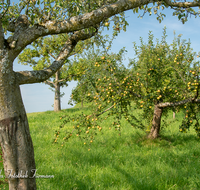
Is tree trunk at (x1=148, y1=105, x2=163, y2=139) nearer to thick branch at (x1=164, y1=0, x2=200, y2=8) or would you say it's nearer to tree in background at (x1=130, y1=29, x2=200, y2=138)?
tree in background at (x1=130, y1=29, x2=200, y2=138)

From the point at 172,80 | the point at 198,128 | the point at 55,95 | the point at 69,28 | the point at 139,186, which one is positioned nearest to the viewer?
the point at 69,28

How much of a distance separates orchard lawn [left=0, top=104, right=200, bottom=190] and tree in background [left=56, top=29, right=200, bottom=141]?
0.89 metres

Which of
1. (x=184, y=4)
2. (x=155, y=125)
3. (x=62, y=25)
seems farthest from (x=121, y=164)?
(x=184, y=4)

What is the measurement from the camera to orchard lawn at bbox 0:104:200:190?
5.45 meters

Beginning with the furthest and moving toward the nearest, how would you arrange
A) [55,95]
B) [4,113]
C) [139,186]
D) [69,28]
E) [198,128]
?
[55,95], [198,128], [139,186], [69,28], [4,113]

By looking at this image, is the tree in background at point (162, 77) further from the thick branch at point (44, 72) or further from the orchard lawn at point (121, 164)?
the thick branch at point (44, 72)

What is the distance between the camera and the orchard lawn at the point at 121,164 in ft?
17.9

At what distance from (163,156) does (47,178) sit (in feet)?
14.9

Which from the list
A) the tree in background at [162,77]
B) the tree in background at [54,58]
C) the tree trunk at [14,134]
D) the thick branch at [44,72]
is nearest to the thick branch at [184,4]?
the tree in background at [162,77]

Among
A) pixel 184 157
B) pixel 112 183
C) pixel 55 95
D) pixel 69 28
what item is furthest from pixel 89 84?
pixel 55 95

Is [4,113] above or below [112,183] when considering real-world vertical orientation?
above

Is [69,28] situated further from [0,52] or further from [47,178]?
[47,178]

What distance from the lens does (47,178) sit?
5.84 m

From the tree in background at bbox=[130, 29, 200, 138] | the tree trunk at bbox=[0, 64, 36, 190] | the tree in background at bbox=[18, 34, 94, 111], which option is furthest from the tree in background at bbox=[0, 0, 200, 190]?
the tree in background at bbox=[18, 34, 94, 111]
